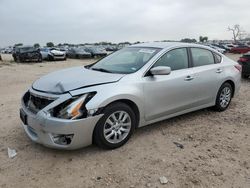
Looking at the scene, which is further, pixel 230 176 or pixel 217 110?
pixel 217 110

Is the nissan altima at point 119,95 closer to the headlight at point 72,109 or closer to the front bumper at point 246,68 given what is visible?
the headlight at point 72,109

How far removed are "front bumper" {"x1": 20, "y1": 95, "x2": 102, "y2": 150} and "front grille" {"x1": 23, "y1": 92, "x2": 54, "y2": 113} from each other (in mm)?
108

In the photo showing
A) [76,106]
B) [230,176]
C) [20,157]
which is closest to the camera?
[230,176]

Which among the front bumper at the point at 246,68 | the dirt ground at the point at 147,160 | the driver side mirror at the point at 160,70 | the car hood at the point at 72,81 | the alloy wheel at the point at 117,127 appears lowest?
the dirt ground at the point at 147,160

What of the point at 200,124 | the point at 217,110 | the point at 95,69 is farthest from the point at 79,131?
the point at 217,110

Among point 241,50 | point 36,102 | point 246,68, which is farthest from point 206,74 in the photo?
point 241,50

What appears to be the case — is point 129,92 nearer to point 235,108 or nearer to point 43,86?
point 43,86

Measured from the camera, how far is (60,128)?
3.08 m

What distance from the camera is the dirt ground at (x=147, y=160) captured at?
2840 mm

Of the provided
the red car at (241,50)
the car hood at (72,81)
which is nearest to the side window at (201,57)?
the car hood at (72,81)

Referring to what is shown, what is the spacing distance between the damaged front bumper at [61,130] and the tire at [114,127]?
10cm

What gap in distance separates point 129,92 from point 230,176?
1.61m

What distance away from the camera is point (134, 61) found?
13.5 ft

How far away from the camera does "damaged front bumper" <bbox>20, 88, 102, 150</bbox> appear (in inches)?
122
